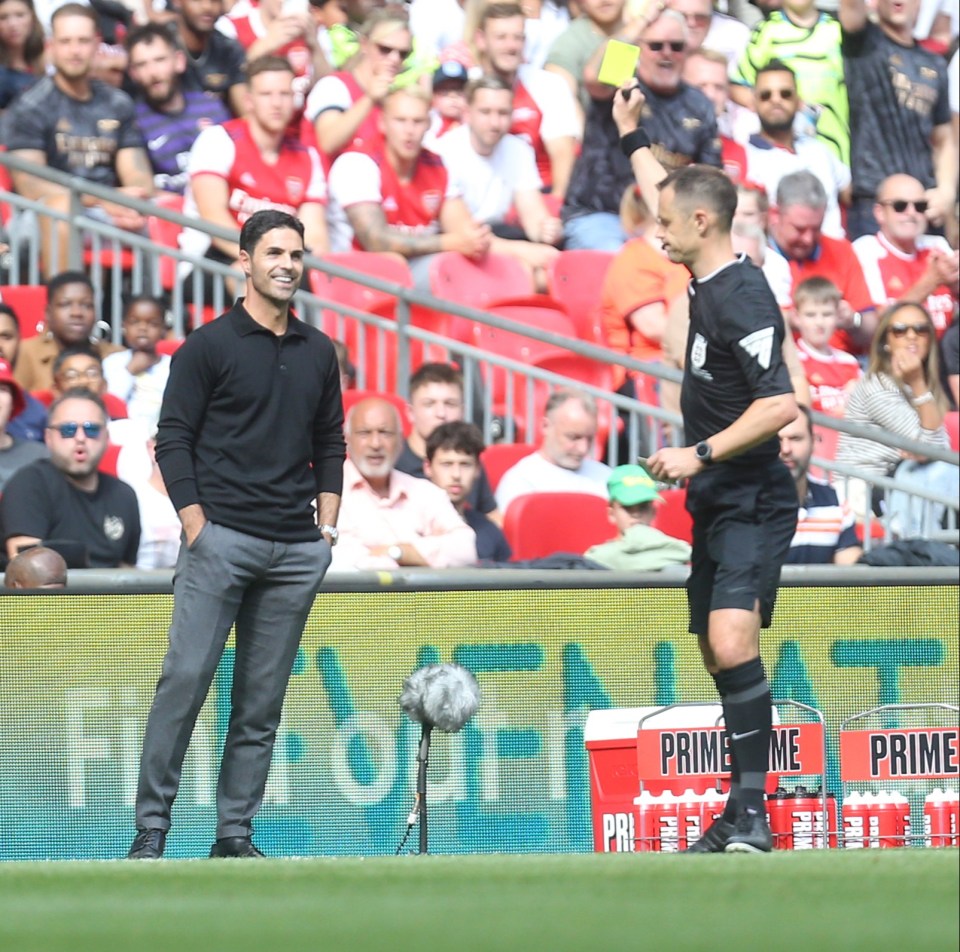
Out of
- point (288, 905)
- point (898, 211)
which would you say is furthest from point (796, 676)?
point (898, 211)

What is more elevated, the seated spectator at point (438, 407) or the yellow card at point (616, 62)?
the yellow card at point (616, 62)

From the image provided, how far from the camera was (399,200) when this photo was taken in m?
11.7

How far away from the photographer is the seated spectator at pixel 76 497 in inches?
327

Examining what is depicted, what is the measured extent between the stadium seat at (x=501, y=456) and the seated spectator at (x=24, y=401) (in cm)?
213

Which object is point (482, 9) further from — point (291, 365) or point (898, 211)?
point (291, 365)

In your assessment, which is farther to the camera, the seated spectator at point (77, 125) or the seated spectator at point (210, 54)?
the seated spectator at point (210, 54)

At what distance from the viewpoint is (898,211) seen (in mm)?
13055

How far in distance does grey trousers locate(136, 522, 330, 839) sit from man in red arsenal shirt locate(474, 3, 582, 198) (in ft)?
22.3

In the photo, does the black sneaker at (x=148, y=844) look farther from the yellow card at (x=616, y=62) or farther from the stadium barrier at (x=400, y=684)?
the yellow card at (x=616, y=62)

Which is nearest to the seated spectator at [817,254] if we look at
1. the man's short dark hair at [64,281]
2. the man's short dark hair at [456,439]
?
the man's short dark hair at [456,439]

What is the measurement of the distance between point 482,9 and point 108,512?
5774mm

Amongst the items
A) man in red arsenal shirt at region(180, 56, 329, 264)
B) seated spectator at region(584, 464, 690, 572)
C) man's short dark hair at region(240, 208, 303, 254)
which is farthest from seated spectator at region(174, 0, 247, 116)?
man's short dark hair at region(240, 208, 303, 254)

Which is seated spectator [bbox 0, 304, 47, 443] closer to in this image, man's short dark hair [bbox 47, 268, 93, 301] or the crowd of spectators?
the crowd of spectators

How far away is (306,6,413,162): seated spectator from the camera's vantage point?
38.4ft
